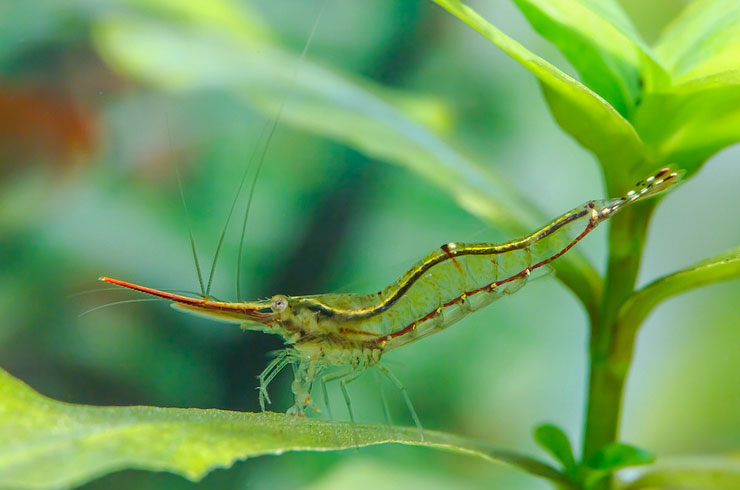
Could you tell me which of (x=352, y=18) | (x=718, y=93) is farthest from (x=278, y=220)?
(x=718, y=93)

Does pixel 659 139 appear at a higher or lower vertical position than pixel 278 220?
lower

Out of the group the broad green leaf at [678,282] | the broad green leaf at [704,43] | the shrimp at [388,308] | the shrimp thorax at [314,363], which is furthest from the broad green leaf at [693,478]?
the broad green leaf at [704,43]

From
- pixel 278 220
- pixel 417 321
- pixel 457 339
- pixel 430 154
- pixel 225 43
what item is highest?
pixel 225 43

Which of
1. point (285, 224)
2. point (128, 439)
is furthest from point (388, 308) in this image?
point (285, 224)

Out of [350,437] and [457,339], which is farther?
[457,339]

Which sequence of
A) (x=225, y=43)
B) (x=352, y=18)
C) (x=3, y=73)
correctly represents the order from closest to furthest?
(x=225, y=43)
(x=3, y=73)
(x=352, y=18)

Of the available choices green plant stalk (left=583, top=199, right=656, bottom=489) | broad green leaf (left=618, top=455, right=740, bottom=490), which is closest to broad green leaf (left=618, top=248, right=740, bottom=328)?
green plant stalk (left=583, top=199, right=656, bottom=489)

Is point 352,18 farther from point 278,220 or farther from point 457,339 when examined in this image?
point 457,339

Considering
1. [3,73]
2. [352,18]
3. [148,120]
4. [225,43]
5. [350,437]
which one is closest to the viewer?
[350,437]
